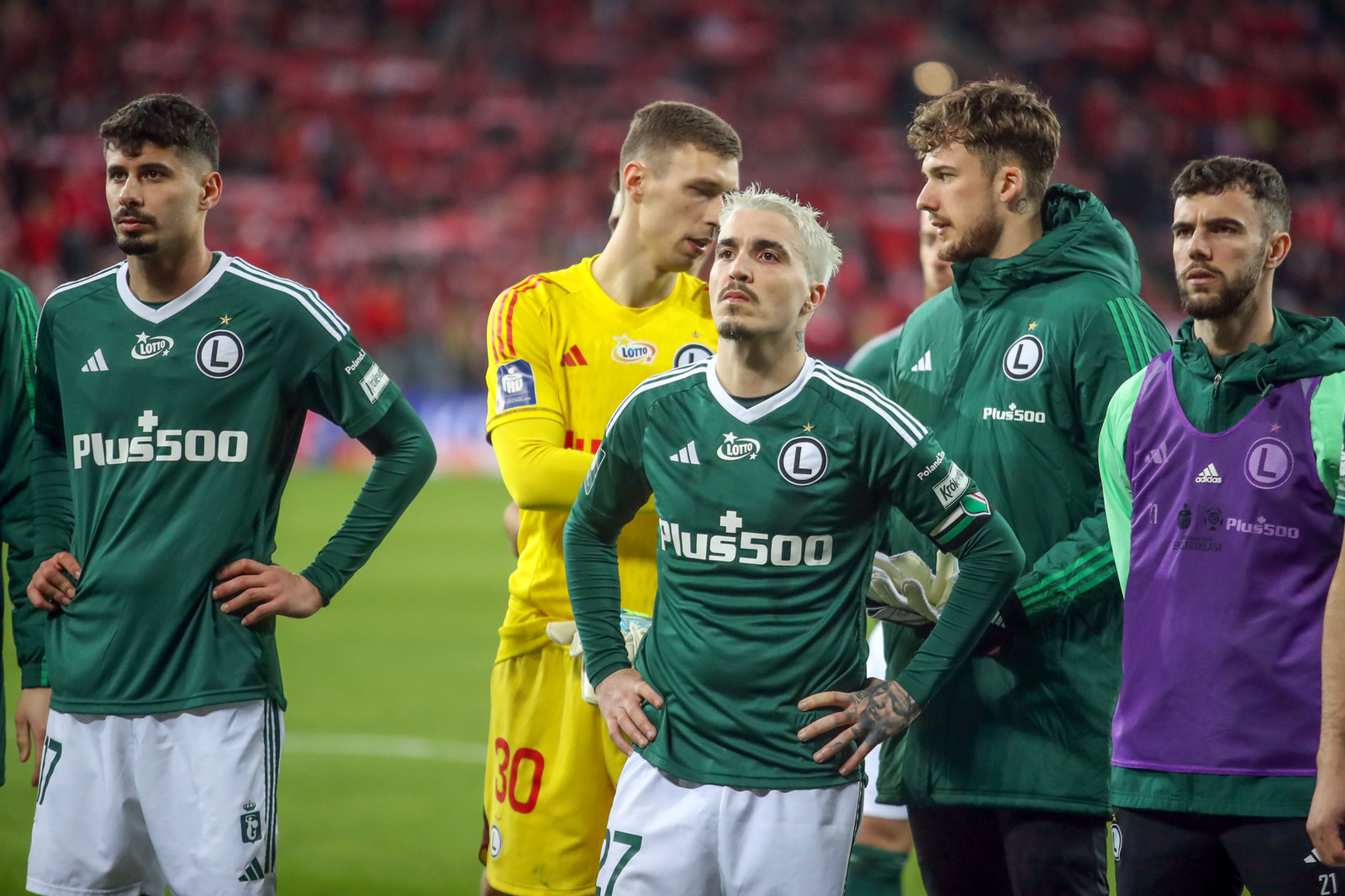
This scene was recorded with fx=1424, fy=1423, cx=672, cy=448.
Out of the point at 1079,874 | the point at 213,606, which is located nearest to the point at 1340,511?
the point at 1079,874

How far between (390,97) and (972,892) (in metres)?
26.4

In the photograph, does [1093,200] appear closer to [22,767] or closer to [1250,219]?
[1250,219]

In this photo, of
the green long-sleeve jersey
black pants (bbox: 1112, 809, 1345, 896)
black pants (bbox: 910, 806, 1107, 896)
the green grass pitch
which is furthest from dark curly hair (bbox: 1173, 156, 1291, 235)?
the green grass pitch

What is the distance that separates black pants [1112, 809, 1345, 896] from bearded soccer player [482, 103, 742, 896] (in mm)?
1356

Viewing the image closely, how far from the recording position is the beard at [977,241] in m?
3.62

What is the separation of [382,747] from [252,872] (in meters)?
4.76

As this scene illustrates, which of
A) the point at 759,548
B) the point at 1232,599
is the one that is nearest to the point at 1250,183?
the point at 1232,599

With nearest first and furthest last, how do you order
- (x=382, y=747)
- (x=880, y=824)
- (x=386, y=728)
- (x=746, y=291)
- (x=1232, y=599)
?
(x=1232, y=599), (x=746, y=291), (x=880, y=824), (x=382, y=747), (x=386, y=728)

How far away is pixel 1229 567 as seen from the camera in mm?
2986

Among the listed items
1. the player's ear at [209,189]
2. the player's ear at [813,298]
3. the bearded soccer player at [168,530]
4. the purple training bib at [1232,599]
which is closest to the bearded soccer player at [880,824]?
the player's ear at [813,298]

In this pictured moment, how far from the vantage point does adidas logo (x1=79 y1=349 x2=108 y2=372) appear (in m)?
3.46

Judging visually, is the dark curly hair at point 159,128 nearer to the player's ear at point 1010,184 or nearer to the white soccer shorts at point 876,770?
the player's ear at point 1010,184

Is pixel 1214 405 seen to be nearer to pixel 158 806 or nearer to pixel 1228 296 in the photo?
pixel 1228 296

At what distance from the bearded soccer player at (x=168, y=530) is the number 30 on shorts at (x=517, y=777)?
26.3 inches
